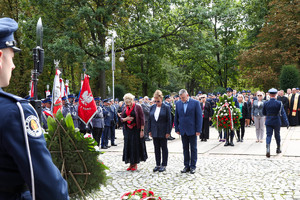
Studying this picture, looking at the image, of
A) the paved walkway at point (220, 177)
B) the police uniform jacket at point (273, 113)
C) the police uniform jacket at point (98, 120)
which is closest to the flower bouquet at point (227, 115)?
the paved walkway at point (220, 177)

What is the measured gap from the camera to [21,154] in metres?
1.33

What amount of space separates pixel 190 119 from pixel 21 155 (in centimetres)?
691

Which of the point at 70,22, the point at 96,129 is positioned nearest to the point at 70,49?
the point at 70,22

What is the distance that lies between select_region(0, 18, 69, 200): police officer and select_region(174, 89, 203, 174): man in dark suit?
6657 millimetres

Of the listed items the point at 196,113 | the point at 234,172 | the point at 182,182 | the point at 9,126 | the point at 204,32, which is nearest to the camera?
the point at 9,126

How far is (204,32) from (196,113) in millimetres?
18680

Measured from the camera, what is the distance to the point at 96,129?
1163 centimetres

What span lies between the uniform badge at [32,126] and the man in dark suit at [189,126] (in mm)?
6710

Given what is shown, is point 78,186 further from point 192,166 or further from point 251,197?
point 192,166

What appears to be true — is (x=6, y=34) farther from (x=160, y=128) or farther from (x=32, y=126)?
(x=160, y=128)

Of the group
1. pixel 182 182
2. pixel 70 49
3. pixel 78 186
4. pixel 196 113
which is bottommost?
pixel 182 182

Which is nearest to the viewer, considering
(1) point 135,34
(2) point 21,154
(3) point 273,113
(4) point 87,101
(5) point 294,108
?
(2) point 21,154

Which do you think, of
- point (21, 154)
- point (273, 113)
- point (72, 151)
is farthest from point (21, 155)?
point (273, 113)

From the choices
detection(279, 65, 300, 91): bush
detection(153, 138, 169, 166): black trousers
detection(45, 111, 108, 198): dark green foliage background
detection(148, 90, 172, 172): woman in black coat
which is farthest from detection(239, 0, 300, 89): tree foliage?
detection(45, 111, 108, 198): dark green foliage background
